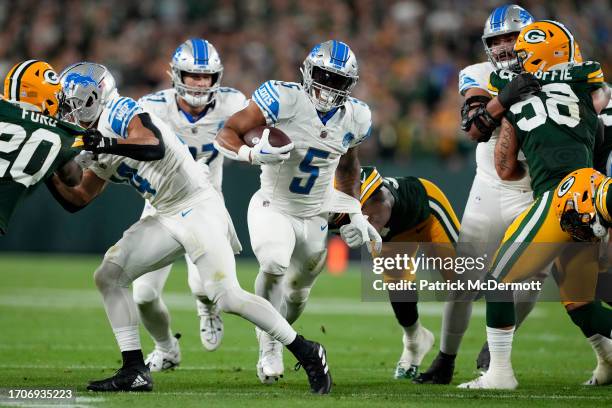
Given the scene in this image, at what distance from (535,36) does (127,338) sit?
2928 millimetres

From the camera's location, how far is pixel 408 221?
268 inches

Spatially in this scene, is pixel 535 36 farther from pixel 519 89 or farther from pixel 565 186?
pixel 565 186

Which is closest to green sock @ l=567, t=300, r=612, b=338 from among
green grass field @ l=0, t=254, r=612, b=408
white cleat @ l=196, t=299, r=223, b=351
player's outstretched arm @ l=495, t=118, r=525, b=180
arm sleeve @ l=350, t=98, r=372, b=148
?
green grass field @ l=0, t=254, r=612, b=408

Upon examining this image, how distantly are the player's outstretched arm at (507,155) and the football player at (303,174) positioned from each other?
85 cm

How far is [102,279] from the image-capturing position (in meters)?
5.74

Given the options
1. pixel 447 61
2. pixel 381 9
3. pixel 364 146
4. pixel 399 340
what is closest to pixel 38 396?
pixel 399 340

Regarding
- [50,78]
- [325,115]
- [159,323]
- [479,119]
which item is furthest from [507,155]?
[50,78]

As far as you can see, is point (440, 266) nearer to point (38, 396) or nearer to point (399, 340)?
point (399, 340)

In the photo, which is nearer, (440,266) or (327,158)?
(327,158)

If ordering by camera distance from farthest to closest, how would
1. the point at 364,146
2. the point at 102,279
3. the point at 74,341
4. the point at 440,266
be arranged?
the point at 364,146 < the point at 74,341 < the point at 440,266 < the point at 102,279

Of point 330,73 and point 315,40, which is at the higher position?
point 330,73

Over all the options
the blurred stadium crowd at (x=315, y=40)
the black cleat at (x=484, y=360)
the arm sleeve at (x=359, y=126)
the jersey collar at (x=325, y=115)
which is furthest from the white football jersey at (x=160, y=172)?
the blurred stadium crowd at (x=315, y=40)

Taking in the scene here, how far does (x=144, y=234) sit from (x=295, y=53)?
396 inches

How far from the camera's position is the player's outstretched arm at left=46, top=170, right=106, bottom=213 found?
5922 millimetres
